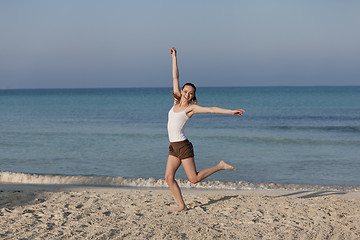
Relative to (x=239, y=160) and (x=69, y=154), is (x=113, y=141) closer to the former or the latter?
(x=69, y=154)

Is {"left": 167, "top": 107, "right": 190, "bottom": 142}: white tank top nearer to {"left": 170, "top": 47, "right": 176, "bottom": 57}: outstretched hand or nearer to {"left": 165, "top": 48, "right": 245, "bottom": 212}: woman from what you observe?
{"left": 165, "top": 48, "right": 245, "bottom": 212}: woman

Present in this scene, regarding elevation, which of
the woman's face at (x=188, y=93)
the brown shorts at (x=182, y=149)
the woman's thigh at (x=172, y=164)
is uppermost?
the woman's face at (x=188, y=93)

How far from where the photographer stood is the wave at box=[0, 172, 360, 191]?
9312 millimetres

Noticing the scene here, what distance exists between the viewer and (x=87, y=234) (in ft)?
17.3

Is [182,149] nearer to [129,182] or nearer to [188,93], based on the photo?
[188,93]

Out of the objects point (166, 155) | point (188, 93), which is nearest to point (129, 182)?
point (166, 155)

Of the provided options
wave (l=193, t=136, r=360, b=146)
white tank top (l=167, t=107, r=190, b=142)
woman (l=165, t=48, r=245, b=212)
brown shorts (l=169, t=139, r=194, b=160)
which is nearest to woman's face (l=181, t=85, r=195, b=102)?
woman (l=165, t=48, r=245, b=212)

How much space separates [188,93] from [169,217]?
6.01ft

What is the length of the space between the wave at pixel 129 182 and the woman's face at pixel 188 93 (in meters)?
3.88

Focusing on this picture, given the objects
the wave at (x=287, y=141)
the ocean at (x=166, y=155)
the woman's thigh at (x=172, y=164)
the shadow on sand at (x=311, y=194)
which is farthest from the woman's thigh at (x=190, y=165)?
the wave at (x=287, y=141)

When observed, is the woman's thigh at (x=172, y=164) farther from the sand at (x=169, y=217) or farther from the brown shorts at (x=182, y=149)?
the sand at (x=169, y=217)

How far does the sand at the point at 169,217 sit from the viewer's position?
210 inches

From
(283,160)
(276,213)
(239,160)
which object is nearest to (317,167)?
(283,160)

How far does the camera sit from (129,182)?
9898mm
